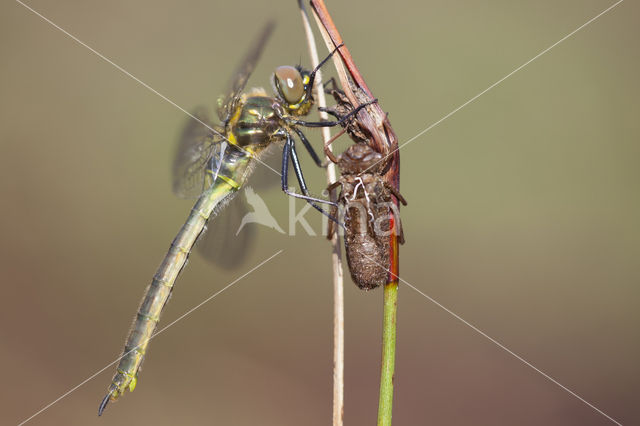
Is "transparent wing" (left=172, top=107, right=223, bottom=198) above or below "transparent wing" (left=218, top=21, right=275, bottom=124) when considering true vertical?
below

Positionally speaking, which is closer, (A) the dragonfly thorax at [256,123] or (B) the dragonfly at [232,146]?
(B) the dragonfly at [232,146]

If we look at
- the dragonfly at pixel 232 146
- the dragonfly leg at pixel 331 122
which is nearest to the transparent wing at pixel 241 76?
the dragonfly at pixel 232 146

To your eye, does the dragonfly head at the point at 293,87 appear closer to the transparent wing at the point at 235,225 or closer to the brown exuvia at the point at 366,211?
the transparent wing at the point at 235,225

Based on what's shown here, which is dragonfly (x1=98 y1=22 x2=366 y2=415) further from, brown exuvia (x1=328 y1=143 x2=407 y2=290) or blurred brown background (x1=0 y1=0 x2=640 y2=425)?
blurred brown background (x1=0 y1=0 x2=640 y2=425)

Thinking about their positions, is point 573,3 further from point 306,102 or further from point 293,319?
point 293,319

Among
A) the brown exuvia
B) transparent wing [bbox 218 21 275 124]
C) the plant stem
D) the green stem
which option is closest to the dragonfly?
transparent wing [bbox 218 21 275 124]

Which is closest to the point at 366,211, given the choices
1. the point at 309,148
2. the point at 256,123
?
the point at 309,148
